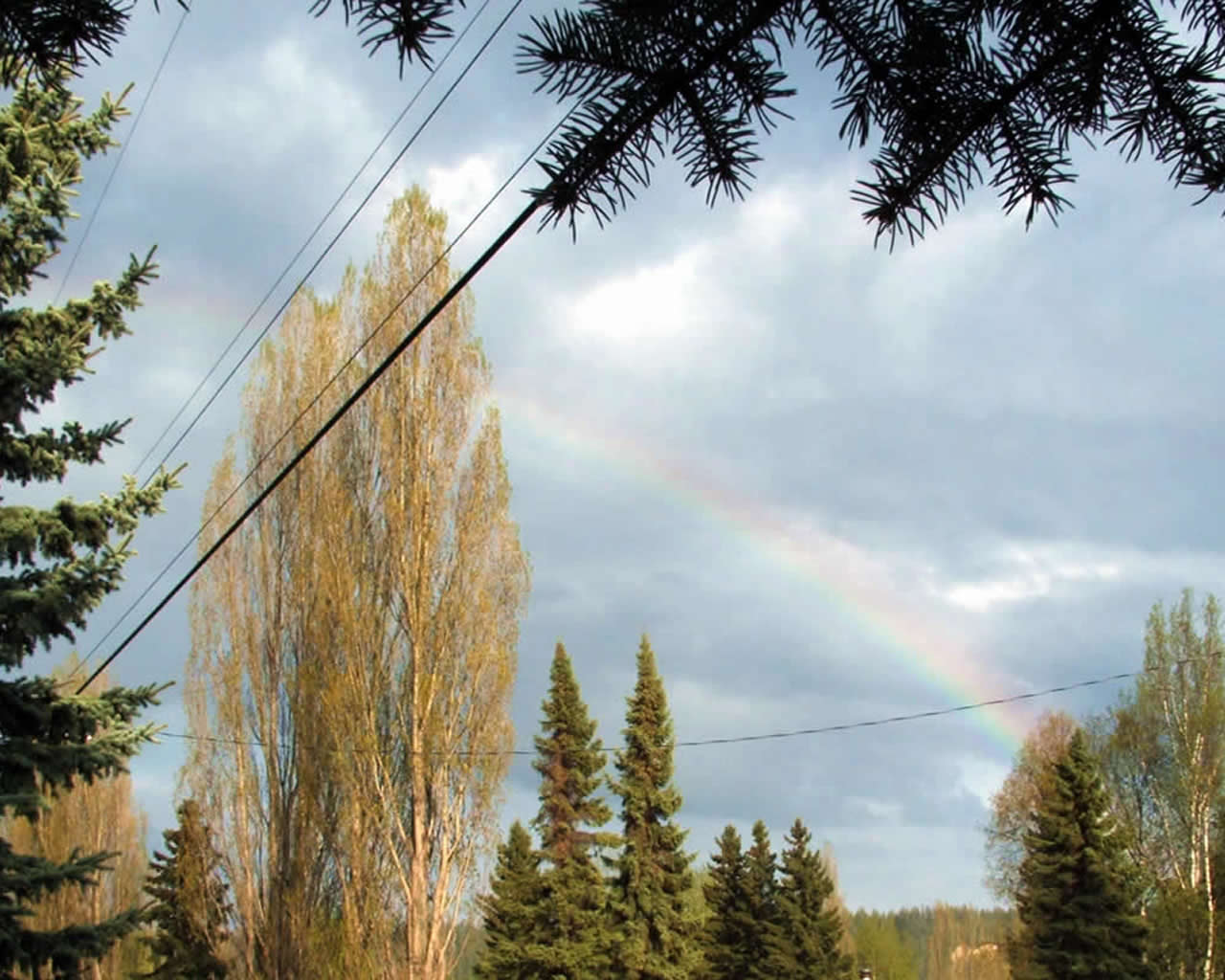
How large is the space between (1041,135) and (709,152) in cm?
35

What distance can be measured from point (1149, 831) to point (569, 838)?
15.1 m

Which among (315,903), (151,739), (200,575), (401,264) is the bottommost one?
(315,903)

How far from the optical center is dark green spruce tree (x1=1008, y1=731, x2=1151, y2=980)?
92.2 ft

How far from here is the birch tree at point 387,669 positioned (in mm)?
17328

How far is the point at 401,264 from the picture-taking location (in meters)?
19.2

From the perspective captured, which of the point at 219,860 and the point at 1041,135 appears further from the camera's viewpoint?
the point at 219,860

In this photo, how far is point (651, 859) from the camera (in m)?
32.4

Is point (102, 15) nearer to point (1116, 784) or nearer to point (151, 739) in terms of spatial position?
point (151, 739)

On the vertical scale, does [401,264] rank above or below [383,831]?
above

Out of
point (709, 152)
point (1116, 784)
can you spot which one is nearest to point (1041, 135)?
point (709, 152)

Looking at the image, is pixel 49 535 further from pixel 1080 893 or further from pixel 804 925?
pixel 804 925

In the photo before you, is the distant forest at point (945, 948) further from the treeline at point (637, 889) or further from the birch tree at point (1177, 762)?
the birch tree at point (1177, 762)

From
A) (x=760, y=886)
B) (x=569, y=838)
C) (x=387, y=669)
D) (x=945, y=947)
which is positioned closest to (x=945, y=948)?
(x=945, y=947)

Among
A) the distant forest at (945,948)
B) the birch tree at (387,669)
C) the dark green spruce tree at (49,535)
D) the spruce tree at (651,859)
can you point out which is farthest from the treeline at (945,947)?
the dark green spruce tree at (49,535)
